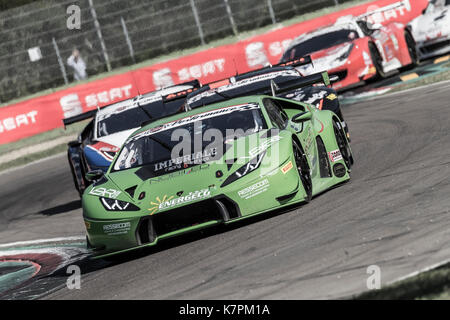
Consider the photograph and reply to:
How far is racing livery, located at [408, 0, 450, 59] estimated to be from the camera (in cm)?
1784

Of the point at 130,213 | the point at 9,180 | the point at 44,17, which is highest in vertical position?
the point at 44,17

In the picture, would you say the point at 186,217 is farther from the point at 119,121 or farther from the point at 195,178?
the point at 119,121

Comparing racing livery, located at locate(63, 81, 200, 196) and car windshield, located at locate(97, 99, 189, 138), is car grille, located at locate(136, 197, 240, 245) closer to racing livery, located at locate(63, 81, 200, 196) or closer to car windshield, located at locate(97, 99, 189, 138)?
A: racing livery, located at locate(63, 81, 200, 196)

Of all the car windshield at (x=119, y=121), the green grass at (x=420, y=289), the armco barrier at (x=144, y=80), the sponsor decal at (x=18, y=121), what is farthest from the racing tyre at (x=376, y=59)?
the green grass at (x=420, y=289)

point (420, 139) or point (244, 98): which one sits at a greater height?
point (244, 98)

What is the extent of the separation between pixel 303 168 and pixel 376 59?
9890 millimetres

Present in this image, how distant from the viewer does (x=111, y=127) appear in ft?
41.1

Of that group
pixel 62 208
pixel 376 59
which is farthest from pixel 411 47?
pixel 62 208

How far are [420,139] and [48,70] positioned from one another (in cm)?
1490

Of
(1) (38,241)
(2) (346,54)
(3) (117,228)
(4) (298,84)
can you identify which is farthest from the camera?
(2) (346,54)

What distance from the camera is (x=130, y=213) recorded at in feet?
24.4

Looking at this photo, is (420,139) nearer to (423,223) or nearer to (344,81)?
(423,223)

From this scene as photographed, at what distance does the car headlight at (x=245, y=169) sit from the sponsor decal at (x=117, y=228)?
84 centimetres
